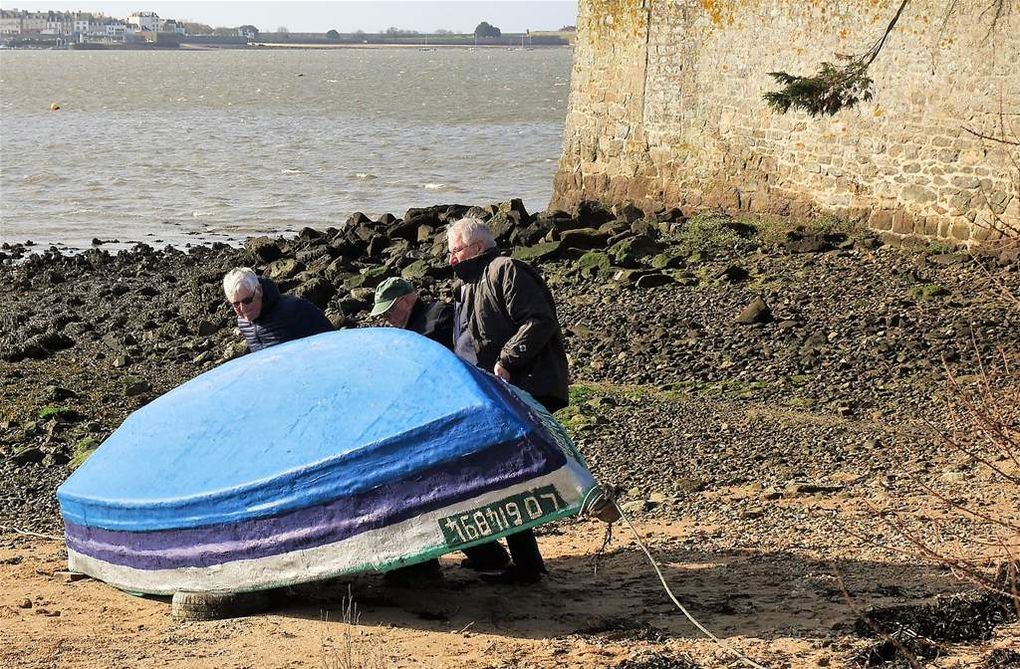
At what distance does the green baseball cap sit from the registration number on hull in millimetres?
1251

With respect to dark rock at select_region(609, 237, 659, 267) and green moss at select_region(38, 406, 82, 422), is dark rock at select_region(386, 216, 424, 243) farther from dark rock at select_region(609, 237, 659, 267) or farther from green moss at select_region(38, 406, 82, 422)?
green moss at select_region(38, 406, 82, 422)

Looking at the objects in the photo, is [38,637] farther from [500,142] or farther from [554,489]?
[500,142]

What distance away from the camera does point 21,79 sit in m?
110

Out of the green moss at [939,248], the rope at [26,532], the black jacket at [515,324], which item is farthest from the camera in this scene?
the green moss at [939,248]

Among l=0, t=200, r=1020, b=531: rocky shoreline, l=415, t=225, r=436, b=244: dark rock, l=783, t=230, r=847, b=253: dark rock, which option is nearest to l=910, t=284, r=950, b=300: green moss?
l=0, t=200, r=1020, b=531: rocky shoreline

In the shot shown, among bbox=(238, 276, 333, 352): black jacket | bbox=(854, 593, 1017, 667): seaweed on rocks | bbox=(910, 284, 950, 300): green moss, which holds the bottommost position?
bbox=(910, 284, 950, 300): green moss

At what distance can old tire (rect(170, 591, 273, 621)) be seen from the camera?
7.05 meters

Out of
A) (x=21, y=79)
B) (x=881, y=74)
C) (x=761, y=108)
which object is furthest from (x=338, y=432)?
(x=21, y=79)

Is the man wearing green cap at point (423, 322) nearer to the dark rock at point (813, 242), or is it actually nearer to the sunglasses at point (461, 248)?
the sunglasses at point (461, 248)

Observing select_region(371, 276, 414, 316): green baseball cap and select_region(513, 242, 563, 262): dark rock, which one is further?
select_region(513, 242, 563, 262): dark rock

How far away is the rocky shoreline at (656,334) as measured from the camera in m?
9.67

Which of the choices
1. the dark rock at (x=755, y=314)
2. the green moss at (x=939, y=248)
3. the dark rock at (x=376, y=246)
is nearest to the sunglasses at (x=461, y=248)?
the dark rock at (x=755, y=314)

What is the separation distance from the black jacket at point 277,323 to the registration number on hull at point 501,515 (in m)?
1.73

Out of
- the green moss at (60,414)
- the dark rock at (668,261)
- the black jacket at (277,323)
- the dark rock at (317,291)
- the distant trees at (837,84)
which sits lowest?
the dark rock at (317,291)
